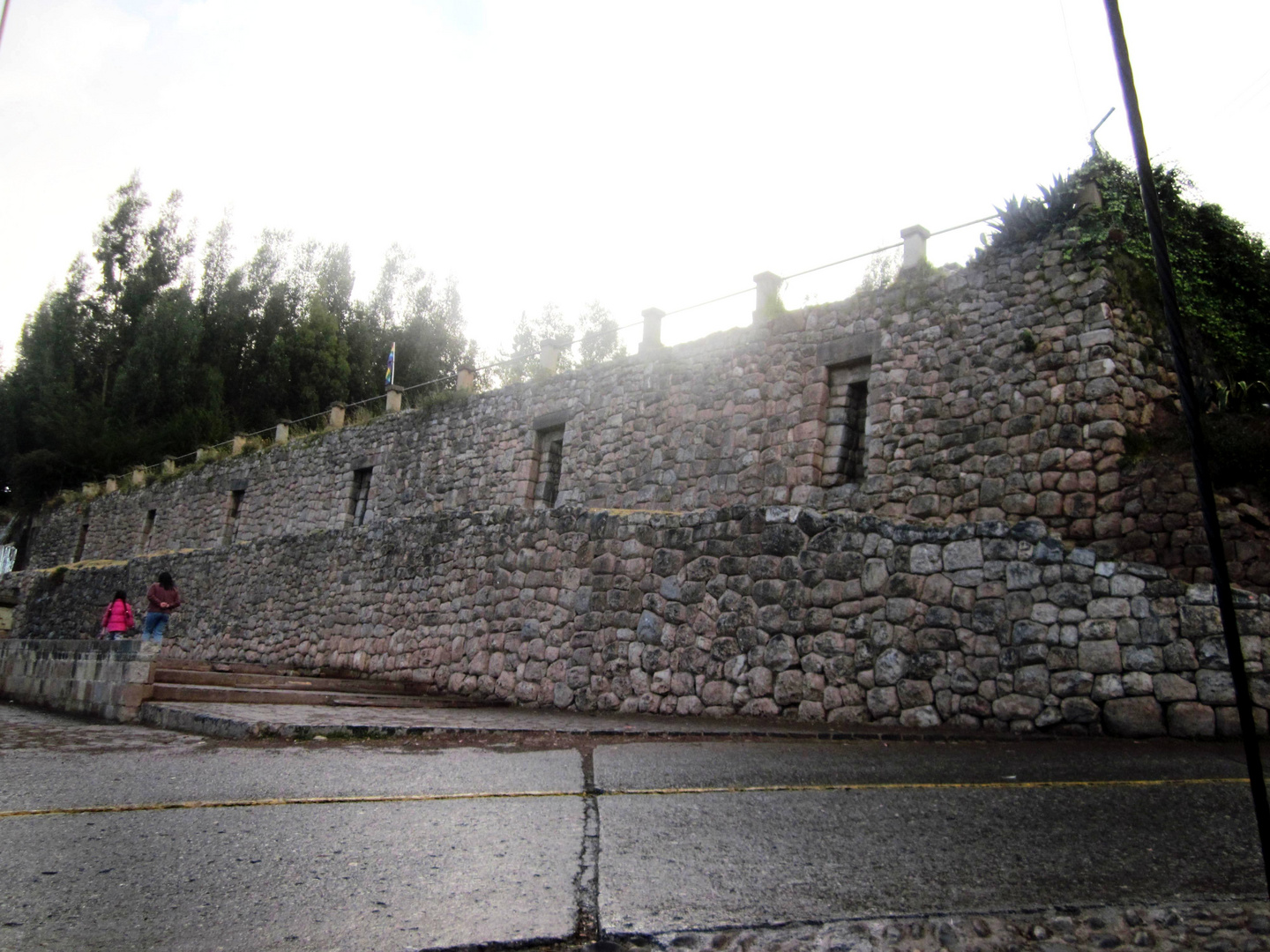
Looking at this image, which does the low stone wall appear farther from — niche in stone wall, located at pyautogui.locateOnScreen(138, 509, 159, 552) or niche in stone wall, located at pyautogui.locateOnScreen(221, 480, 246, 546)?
niche in stone wall, located at pyautogui.locateOnScreen(138, 509, 159, 552)

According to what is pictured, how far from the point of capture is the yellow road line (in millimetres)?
4137

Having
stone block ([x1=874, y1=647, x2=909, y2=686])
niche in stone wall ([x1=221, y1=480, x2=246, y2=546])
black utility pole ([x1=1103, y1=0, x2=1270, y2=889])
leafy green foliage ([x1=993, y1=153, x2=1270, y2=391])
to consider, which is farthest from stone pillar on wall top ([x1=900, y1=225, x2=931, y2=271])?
niche in stone wall ([x1=221, y1=480, x2=246, y2=546])

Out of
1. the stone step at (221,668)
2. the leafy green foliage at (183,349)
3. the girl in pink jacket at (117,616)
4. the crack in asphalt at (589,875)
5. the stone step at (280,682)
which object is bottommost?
the crack in asphalt at (589,875)

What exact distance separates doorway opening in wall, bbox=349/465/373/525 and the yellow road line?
15988 mm

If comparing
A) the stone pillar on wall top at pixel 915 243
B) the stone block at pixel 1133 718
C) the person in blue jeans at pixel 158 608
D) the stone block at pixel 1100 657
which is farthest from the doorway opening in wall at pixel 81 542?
the stone block at pixel 1133 718

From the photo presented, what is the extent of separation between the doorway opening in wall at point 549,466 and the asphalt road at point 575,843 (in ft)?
34.4

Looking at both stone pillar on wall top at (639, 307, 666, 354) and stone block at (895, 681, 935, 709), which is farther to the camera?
stone pillar on wall top at (639, 307, 666, 354)

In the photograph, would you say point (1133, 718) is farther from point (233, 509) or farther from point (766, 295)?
point (233, 509)

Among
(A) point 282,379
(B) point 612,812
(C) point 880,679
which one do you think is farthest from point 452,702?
(A) point 282,379

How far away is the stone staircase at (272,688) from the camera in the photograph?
8.66 meters

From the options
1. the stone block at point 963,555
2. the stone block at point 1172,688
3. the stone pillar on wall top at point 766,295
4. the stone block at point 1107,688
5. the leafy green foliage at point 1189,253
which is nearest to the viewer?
the stone block at point 1172,688

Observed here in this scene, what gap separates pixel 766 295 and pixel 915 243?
240 cm

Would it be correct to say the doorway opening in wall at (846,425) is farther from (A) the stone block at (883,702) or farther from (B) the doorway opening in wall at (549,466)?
(B) the doorway opening in wall at (549,466)

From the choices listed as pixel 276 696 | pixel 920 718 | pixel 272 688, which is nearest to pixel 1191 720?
pixel 920 718
